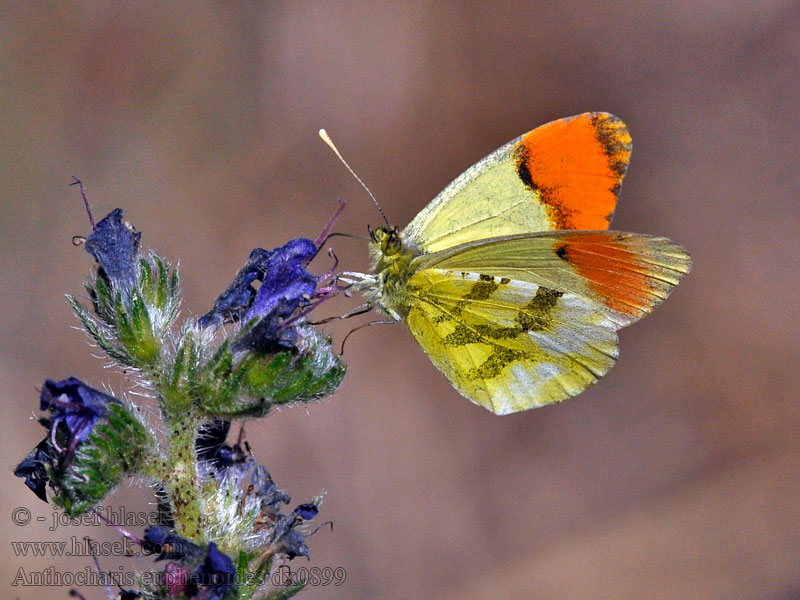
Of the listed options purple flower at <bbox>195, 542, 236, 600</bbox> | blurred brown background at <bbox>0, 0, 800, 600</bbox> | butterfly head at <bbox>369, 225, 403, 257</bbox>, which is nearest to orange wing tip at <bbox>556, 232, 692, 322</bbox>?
butterfly head at <bbox>369, 225, 403, 257</bbox>

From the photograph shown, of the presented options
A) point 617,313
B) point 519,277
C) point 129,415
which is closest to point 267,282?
point 129,415

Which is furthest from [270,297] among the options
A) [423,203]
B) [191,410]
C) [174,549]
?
[423,203]

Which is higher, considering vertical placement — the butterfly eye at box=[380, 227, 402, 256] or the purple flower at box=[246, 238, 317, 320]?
the butterfly eye at box=[380, 227, 402, 256]

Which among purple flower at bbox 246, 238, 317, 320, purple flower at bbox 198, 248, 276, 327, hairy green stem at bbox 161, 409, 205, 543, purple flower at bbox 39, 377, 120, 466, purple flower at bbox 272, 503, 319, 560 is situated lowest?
purple flower at bbox 272, 503, 319, 560

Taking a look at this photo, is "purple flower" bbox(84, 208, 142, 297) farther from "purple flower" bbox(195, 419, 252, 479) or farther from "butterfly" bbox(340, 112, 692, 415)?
"butterfly" bbox(340, 112, 692, 415)

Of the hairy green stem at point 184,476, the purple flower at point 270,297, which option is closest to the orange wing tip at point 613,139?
the purple flower at point 270,297

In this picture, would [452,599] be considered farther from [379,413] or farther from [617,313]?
[617,313]
